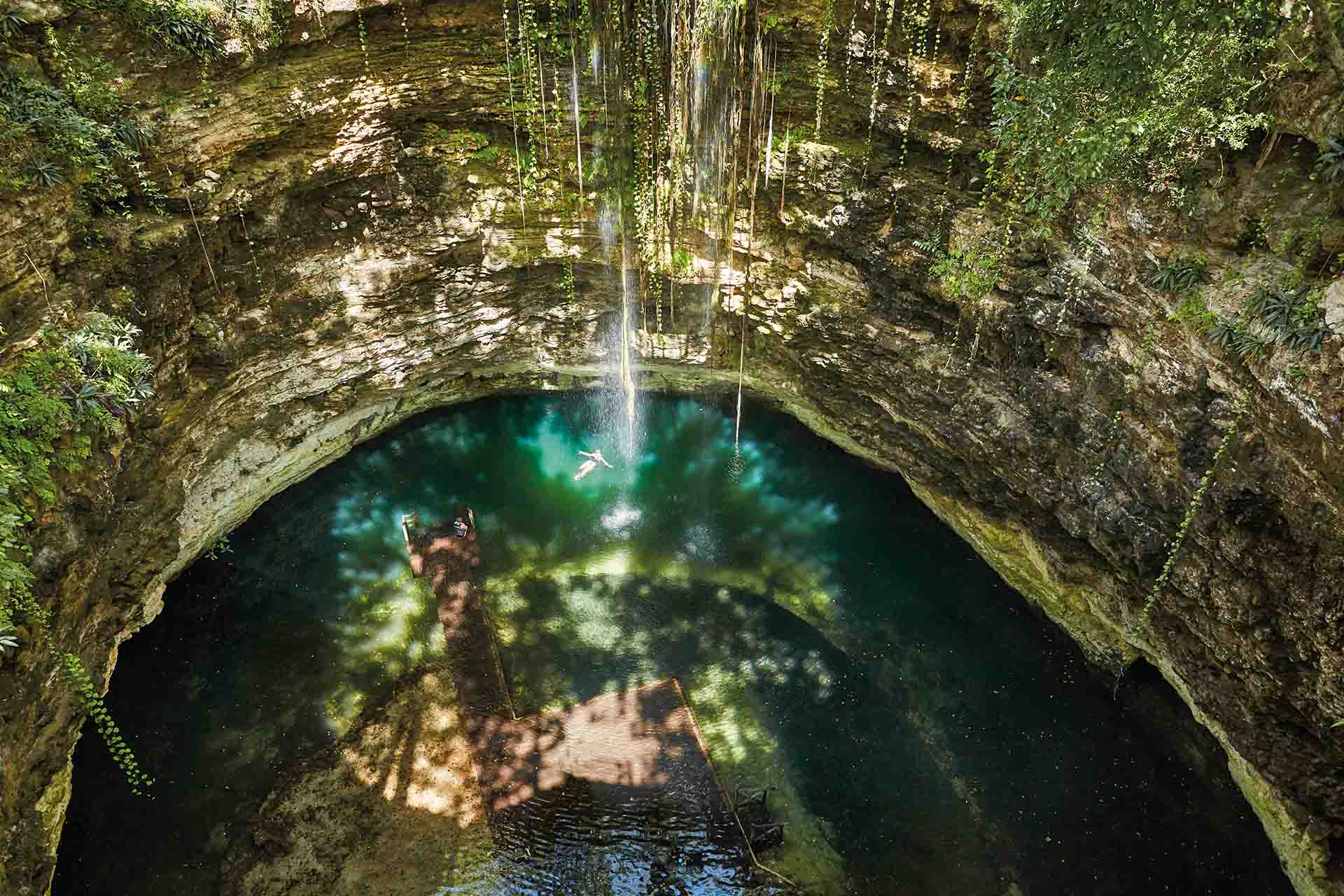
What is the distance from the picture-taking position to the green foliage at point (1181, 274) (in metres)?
6.28

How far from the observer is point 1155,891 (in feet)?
24.4

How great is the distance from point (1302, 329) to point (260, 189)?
10.0 metres

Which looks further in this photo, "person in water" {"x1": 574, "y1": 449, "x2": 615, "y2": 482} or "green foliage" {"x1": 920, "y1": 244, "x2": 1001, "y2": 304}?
"person in water" {"x1": 574, "y1": 449, "x2": 615, "y2": 482}

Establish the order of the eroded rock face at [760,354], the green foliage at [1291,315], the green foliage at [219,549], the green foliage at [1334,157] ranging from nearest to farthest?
the green foliage at [1334,157]
the green foliage at [1291,315]
the eroded rock face at [760,354]
the green foliage at [219,549]

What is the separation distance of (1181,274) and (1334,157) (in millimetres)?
1338

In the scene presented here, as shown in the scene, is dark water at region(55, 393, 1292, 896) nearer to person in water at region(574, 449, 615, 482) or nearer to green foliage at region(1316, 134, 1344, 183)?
person in water at region(574, 449, 615, 482)

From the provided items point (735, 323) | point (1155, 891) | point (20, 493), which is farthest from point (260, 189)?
point (1155, 891)

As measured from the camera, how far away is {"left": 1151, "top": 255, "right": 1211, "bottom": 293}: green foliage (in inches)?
247

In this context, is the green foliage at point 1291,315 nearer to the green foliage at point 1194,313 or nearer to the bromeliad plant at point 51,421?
the green foliage at point 1194,313

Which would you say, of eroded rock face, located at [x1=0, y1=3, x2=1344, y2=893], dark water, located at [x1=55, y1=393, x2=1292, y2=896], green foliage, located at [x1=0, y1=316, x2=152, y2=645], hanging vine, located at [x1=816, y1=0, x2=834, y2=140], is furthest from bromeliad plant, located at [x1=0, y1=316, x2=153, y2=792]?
hanging vine, located at [x1=816, y1=0, x2=834, y2=140]

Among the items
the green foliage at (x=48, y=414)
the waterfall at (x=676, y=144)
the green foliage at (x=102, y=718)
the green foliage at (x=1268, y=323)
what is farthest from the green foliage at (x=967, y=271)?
the green foliage at (x=102, y=718)

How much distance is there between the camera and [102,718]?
7.25m

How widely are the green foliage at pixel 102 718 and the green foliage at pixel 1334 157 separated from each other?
10378 millimetres

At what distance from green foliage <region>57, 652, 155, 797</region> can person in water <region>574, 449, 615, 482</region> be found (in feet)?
20.8
